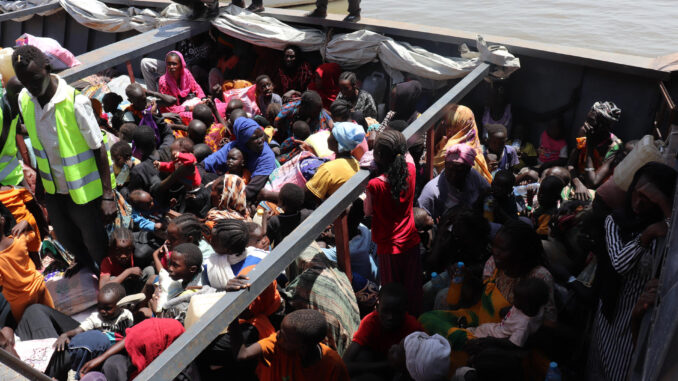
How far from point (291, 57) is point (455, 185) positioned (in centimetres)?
295

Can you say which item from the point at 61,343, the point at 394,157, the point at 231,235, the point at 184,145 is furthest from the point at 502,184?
the point at 61,343

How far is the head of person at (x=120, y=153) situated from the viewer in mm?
4551

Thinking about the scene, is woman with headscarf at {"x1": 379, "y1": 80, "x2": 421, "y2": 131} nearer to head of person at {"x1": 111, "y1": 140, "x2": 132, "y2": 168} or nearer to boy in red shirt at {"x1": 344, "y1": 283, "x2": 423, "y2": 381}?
head of person at {"x1": 111, "y1": 140, "x2": 132, "y2": 168}

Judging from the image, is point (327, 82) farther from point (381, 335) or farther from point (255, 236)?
point (381, 335)

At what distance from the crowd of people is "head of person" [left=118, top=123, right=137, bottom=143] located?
0.12 feet

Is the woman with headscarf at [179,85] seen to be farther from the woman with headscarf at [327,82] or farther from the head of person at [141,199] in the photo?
the head of person at [141,199]

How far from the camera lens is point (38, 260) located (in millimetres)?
4328

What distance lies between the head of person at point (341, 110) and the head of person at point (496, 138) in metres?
1.20

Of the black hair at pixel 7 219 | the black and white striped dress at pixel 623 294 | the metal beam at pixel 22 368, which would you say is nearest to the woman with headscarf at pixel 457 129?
the black and white striped dress at pixel 623 294

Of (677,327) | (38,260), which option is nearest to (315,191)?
(38,260)

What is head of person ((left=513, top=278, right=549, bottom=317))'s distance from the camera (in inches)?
Answer: 105

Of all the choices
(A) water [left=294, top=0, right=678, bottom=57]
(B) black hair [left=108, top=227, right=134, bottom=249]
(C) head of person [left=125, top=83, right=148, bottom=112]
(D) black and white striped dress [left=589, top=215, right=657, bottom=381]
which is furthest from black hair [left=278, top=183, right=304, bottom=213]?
(A) water [left=294, top=0, right=678, bottom=57]

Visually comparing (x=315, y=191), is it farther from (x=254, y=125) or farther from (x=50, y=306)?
(x=50, y=306)

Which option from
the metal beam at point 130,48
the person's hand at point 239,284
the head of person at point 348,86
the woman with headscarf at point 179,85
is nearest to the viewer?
the person's hand at point 239,284
